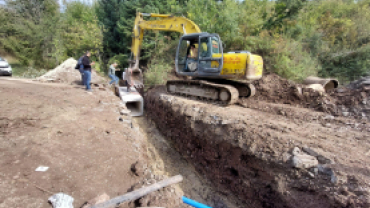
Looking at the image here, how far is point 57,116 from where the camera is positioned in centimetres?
419

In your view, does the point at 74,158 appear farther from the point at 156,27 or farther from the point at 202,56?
the point at 156,27

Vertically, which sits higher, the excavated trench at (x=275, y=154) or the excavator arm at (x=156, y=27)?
the excavator arm at (x=156, y=27)

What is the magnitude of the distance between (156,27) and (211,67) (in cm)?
363

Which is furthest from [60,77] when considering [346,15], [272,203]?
[346,15]

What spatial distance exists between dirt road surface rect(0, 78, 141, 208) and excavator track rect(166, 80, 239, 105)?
120 inches

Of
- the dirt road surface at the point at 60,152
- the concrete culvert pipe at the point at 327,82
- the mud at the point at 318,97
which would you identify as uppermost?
the concrete culvert pipe at the point at 327,82

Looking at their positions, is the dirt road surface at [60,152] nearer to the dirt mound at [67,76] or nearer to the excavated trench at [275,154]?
the excavated trench at [275,154]

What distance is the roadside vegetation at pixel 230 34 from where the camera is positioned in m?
9.58

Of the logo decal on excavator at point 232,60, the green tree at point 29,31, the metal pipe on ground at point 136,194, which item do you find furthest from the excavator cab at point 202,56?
the green tree at point 29,31

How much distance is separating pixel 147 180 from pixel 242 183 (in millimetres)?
2088

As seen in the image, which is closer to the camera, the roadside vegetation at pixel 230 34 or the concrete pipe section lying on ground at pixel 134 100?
the concrete pipe section lying on ground at pixel 134 100

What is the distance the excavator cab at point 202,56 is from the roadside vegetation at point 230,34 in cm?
305

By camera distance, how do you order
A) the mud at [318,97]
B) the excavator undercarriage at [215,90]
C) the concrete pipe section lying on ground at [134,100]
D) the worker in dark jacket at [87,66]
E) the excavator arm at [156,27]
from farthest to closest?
1. the concrete pipe section lying on ground at [134,100]
2. the excavator arm at [156,27]
3. the worker in dark jacket at [87,66]
4. the excavator undercarriage at [215,90]
5. the mud at [318,97]

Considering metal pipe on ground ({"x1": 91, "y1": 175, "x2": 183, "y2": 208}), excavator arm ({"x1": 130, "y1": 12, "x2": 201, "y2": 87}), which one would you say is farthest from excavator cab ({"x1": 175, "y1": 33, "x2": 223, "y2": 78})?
metal pipe on ground ({"x1": 91, "y1": 175, "x2": 183, "y2": 208})
